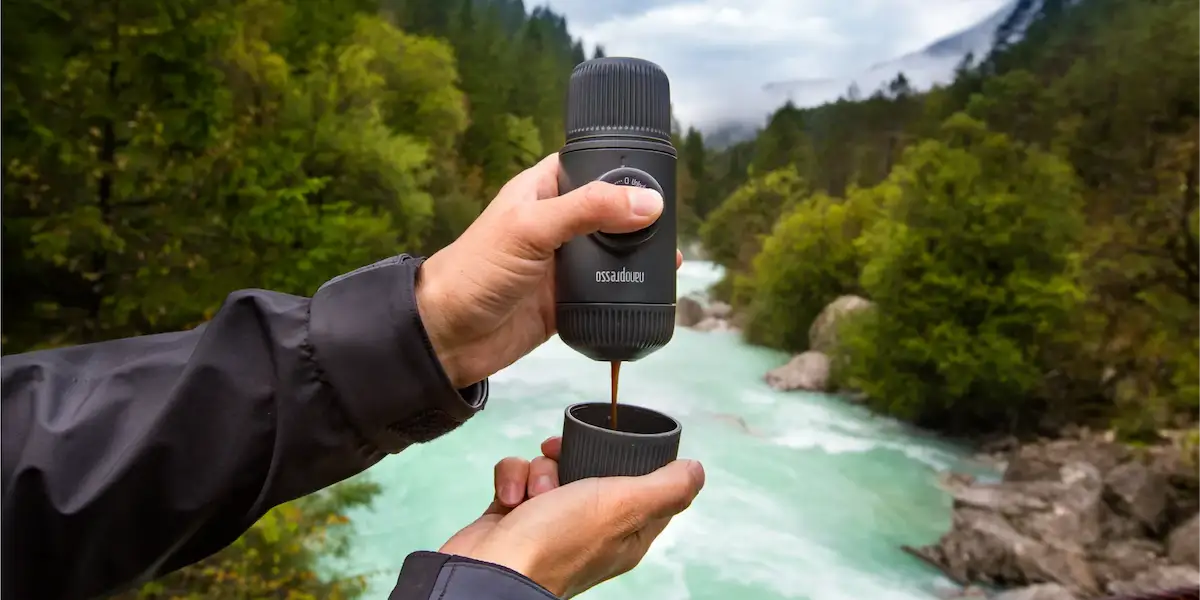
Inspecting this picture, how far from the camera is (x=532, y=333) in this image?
90cm

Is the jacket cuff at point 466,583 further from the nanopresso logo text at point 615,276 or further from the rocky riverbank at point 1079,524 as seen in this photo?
the rocky riverbank at point 1079,524

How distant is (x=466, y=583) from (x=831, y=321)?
3.81 meters

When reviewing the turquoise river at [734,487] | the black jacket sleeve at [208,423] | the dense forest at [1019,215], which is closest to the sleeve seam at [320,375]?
the black jacket sleeve at [208,423]

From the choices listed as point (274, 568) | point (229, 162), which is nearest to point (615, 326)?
point (274, 568)

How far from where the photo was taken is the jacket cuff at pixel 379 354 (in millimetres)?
655

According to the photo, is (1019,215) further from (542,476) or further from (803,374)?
(542,476)

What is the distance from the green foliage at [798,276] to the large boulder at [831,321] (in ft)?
0.20

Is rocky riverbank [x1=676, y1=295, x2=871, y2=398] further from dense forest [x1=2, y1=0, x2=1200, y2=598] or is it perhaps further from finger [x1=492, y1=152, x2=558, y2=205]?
finger [x1=492, y1=152, x2=558, y2=205]

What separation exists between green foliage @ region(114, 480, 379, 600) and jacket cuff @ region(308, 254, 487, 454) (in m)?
1.58

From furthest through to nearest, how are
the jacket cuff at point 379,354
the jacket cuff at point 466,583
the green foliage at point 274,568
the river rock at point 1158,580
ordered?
the river rock at point 1158,580, the green foliage at point 274,568, the jacket cuff at point 379,354, the jacket cuff at point 466,583

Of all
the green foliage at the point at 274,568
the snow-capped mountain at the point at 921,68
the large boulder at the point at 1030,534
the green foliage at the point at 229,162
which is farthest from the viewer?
the snow-capped mountain at the point at 921,68

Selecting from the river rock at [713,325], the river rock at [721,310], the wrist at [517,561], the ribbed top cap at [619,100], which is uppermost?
the ribbed top cap at [619,100]

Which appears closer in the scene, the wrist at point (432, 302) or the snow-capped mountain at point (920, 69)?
the wrist at point (432, 302)

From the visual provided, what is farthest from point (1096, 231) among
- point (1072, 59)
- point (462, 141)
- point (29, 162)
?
point (29, 162)
